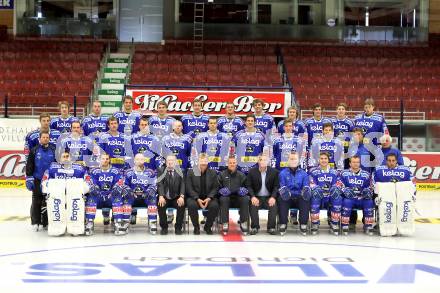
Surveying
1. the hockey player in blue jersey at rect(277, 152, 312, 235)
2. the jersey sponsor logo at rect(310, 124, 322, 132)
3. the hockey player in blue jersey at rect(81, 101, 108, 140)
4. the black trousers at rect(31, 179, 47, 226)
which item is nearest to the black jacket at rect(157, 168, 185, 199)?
the hockey player in blue jersey at rect(277, 152, 312, 235)

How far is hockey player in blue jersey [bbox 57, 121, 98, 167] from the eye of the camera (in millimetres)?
11229

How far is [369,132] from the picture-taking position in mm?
11977

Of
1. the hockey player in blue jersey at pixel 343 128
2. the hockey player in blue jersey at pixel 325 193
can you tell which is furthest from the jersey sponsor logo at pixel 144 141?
the hockey player in blue jersey at pixel 343 128

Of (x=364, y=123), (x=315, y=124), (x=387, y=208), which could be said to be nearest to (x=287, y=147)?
(x=315, y=124)

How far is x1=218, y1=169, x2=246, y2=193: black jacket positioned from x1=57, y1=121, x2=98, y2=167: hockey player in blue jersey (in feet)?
6.98

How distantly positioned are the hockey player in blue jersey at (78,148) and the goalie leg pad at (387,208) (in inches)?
183

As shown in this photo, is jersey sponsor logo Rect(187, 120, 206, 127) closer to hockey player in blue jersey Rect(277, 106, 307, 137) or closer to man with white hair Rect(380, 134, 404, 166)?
hockey player in blue jersey Rect(277, 106, 307, 137)

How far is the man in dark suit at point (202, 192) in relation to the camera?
1070 centimetres

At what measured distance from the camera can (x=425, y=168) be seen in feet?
59.2

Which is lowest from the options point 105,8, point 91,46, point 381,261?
point 381,261

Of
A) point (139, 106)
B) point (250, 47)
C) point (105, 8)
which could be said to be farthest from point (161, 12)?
point (139, 106)

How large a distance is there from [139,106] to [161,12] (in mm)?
10881

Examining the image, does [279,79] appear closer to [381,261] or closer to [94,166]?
[94,166]

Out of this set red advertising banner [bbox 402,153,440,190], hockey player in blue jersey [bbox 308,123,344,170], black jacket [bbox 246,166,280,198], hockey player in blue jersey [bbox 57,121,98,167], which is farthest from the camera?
red advertising banner [bbox 402,153,440,190]
